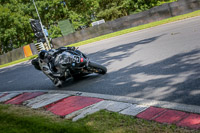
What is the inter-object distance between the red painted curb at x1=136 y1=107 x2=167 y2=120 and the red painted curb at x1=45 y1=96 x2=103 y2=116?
1536 millimetres

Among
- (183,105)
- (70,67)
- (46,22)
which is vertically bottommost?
(183,105)

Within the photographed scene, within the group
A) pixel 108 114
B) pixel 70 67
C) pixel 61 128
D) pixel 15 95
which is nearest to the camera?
pixel 61 128

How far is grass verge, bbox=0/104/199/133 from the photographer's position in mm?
3637

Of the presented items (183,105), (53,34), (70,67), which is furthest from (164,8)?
(53,34)

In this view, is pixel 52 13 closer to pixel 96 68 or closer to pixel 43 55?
pixel 43 55

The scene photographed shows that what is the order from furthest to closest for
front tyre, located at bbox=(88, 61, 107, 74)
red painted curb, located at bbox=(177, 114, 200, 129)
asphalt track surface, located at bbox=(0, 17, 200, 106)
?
front tyre, located at bbox=(88, 61, 107, 74)
asphalt track surface, located at bbox=(0, 17, 200, 106)
red painted curb, located at bbox=(177, 114, 200, 129)

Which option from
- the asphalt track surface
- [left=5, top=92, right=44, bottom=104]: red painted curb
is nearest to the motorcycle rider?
the asphalt track surface

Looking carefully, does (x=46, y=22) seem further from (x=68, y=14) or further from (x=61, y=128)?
(x=61, y=128)

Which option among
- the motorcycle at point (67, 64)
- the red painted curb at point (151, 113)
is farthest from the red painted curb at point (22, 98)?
the red painted curb at point (151, 113)

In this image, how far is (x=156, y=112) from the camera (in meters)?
4.21

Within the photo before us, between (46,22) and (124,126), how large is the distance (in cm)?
4596

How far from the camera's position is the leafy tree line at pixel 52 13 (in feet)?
139

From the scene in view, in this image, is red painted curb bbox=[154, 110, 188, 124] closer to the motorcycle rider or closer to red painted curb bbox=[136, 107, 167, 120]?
red painted curb bbox=[136, 107, 167, 120]

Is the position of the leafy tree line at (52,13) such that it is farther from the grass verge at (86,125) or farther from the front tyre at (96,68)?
the grass verge at (86,125)
